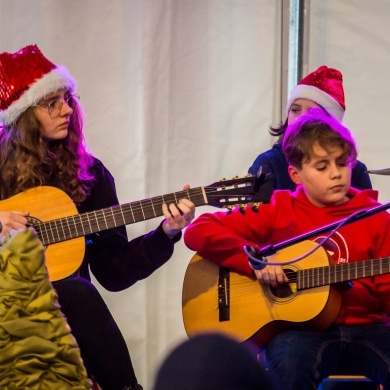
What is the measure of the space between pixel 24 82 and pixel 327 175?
1056 millimetres

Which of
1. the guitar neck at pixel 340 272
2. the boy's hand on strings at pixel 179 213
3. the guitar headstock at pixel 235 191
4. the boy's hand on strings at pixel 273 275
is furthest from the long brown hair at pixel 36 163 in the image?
the guitar neck at pixel 340 272

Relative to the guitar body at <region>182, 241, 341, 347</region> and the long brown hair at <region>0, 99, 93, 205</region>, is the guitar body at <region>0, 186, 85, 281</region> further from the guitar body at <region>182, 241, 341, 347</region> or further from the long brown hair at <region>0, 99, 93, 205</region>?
the guitar body at <region>182, 241, 341, 347</region>

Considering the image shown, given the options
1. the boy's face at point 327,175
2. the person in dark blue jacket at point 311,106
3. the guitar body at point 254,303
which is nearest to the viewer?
the guitar body at point 254,303

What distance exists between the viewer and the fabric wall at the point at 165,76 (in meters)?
3.37

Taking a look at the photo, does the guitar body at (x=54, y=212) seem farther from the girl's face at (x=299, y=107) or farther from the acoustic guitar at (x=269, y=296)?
the girl's face at (x=299, y=107)

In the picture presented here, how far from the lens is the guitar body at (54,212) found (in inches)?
104

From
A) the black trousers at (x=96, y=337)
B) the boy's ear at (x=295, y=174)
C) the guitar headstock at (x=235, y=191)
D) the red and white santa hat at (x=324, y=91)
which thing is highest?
the red and white santa hat at (x=324, y=91)

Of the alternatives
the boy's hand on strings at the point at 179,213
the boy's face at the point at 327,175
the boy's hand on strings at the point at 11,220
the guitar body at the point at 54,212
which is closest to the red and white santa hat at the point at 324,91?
the boy's face at the point at 327,175

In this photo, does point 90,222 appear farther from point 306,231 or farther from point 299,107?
point 299,107

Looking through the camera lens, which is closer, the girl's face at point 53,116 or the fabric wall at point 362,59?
the girl's face at point 53,116

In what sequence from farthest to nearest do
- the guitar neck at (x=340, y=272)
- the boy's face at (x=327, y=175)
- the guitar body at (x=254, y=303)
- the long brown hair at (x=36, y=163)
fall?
the long brown hair at (x=36, y=163) < the boy's face at (x=327, y=175) < the guitar body at (x=254, y=303) < the guitar neck at (x=340, y=272)

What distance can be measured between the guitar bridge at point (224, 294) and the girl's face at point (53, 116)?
0.71 meters

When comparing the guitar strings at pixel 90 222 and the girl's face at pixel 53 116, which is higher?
the girl's face at pixel 53 116

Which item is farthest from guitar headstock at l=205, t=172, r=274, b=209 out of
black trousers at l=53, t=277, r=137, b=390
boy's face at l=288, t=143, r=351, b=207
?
black trousers at l=53, t=277, r=137, b=390
